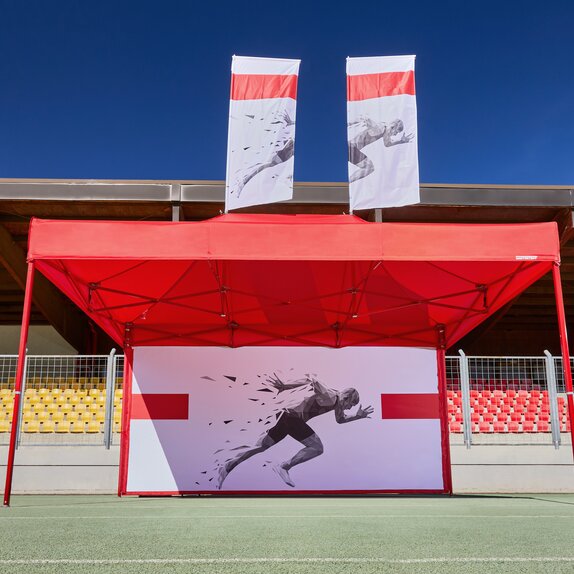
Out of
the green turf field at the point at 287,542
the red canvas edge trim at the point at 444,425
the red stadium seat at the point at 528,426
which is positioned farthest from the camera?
the red stadium seat at the point at 528,426

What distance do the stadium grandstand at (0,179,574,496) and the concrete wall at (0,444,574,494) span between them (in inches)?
6.6

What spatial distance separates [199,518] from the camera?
4.69 meters

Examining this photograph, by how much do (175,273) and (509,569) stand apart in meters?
5.40

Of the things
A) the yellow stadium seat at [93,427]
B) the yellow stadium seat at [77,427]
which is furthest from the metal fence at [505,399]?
the yellow stadium seat at [77,427]

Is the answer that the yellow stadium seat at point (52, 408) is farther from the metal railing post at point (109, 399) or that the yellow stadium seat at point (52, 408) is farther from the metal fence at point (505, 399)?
the metal fence at point (505, 399)

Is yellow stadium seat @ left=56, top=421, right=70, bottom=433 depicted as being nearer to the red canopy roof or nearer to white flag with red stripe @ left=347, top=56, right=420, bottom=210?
the red canopy roof

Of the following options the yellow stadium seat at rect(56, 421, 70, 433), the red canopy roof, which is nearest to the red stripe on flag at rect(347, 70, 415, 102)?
the red canopy roof

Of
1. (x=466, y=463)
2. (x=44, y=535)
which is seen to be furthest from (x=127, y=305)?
(x=466, y=463)

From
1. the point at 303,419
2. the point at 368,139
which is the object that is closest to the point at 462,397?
the point at 303,419

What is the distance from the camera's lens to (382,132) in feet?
27.8

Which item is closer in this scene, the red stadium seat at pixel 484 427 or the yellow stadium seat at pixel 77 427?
the red stadium seat at pixel 484 427

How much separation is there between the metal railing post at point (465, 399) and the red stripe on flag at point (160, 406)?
4.68 meters

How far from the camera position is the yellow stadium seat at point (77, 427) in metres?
11.0

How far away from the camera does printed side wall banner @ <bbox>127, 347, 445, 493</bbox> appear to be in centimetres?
866
